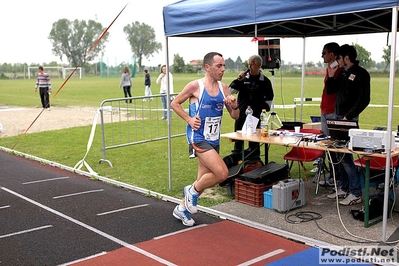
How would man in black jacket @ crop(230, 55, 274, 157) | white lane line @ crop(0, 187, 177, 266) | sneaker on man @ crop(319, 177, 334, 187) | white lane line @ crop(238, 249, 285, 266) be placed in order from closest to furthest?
white lane line @ crop(238, 249, 285, 266)
white lane line @ crop(0, 187, 177, 266)
sneaker on man @ crop(319, 177, 334, 187)
man in black jacket @ crop(230, 55, 274, 157)

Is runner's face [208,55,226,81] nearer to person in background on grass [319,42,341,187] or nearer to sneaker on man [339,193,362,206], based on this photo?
person in background on grass [319,42,341,187]

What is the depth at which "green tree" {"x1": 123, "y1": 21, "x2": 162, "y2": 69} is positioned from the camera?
109750mm

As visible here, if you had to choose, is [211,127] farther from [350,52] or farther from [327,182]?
[327,182]

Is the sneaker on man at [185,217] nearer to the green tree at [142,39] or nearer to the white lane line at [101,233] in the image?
the white lane line at [101,233]

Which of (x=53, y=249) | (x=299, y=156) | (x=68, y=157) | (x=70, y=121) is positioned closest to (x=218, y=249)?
(x=53, y=249)

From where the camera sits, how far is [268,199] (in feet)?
19.1

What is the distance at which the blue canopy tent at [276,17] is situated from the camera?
169 inches

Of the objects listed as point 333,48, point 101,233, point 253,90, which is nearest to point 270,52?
point 253,90

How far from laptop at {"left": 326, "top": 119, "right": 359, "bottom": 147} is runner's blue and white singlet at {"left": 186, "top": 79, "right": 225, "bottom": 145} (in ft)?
4.59

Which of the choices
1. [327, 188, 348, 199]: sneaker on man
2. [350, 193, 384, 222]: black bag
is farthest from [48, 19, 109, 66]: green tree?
[350, 193, 384, 222]: black bag

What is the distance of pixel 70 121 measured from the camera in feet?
51.6

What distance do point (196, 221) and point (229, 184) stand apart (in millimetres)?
1107

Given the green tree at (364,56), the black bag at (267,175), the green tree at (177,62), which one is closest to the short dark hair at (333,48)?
the black bag at (267,175)

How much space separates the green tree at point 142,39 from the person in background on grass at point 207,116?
106m
